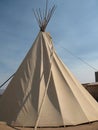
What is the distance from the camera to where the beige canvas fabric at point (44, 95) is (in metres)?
6.52

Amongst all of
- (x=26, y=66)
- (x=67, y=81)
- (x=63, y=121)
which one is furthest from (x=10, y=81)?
(x=63, y=121)

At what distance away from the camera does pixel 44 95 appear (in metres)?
6.33

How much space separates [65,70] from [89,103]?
1.32 meters

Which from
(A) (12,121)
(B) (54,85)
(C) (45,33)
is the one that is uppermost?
→ (C) (45,33)

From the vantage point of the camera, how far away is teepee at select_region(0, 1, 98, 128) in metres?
6.51

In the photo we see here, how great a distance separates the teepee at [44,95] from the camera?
21.4 ft

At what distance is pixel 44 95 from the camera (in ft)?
20.8

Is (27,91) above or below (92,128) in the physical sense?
above

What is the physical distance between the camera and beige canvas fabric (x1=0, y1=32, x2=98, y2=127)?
6.52 metres

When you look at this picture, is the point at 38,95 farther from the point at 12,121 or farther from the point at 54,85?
the point at 12,121

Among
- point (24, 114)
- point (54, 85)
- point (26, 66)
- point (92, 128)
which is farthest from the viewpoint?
point (26, 66)

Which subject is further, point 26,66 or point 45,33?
point 45,33

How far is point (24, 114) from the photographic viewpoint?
21.6ft

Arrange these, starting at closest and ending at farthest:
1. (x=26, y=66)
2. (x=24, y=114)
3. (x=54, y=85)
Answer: (x=24, y=114) → (x=54, y=85) → (x=26, y=66)
